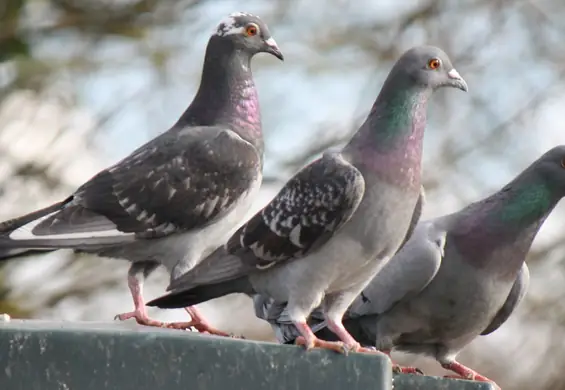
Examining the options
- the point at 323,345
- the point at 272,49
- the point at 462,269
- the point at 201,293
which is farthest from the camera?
the point at 462,269

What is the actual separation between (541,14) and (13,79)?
4981mm

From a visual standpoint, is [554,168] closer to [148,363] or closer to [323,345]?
[323,345]

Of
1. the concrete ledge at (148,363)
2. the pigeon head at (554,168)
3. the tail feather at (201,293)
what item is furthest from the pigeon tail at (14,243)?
the pigeon head at (554,168)

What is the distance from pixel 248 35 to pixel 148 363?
10.2ft

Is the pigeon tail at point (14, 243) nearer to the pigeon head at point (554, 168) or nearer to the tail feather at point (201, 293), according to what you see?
the tail feather at point (201, 293)

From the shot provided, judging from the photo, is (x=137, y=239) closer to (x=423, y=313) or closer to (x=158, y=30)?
(x=423, y=313)

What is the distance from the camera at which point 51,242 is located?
632cm

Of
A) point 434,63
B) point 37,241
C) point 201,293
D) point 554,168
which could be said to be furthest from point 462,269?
point 37,241

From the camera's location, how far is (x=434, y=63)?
19.6 feet

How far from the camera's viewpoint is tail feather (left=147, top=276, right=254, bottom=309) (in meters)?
5.82

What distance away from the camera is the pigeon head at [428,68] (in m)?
5.88

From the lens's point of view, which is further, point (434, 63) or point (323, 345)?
point (434, 63)

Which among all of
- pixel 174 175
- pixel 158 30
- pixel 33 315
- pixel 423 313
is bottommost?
pixel 33 315

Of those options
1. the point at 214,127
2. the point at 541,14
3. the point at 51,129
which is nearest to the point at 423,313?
the point at 214,127
